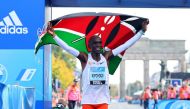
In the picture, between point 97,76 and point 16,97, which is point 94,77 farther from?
point 16,97

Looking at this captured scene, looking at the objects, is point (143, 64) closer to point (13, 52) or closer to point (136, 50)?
point (136, 50)

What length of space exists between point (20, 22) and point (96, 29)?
114 inches

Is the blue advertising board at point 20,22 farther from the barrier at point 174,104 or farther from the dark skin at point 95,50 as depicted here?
the barrier at point 174,104

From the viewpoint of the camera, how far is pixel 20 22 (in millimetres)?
14430

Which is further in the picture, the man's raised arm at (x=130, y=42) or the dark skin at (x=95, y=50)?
the man's raised arm at (x=130, y=42)

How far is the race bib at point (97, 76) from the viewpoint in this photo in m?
9.30

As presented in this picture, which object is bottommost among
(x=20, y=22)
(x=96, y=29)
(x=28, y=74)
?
(x=28, y=74)

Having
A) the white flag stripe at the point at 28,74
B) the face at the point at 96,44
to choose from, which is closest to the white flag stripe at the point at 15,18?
the white flag stripe at the point at 28,74

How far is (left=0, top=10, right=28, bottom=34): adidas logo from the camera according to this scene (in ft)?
47.3

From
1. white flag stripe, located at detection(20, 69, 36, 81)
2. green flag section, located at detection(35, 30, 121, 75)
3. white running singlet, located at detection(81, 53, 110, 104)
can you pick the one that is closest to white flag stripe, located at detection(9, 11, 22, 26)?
white flag stripe, located at detection(20, 69, 36, 81)

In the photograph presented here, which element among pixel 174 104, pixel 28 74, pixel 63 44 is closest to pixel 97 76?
pixel 63 44

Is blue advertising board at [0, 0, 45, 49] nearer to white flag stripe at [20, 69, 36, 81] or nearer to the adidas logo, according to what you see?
the adidas logo

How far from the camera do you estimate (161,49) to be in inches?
3255

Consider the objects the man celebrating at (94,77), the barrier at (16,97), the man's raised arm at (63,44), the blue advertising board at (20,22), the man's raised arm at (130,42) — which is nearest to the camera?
the man celebrating at (94,77)
